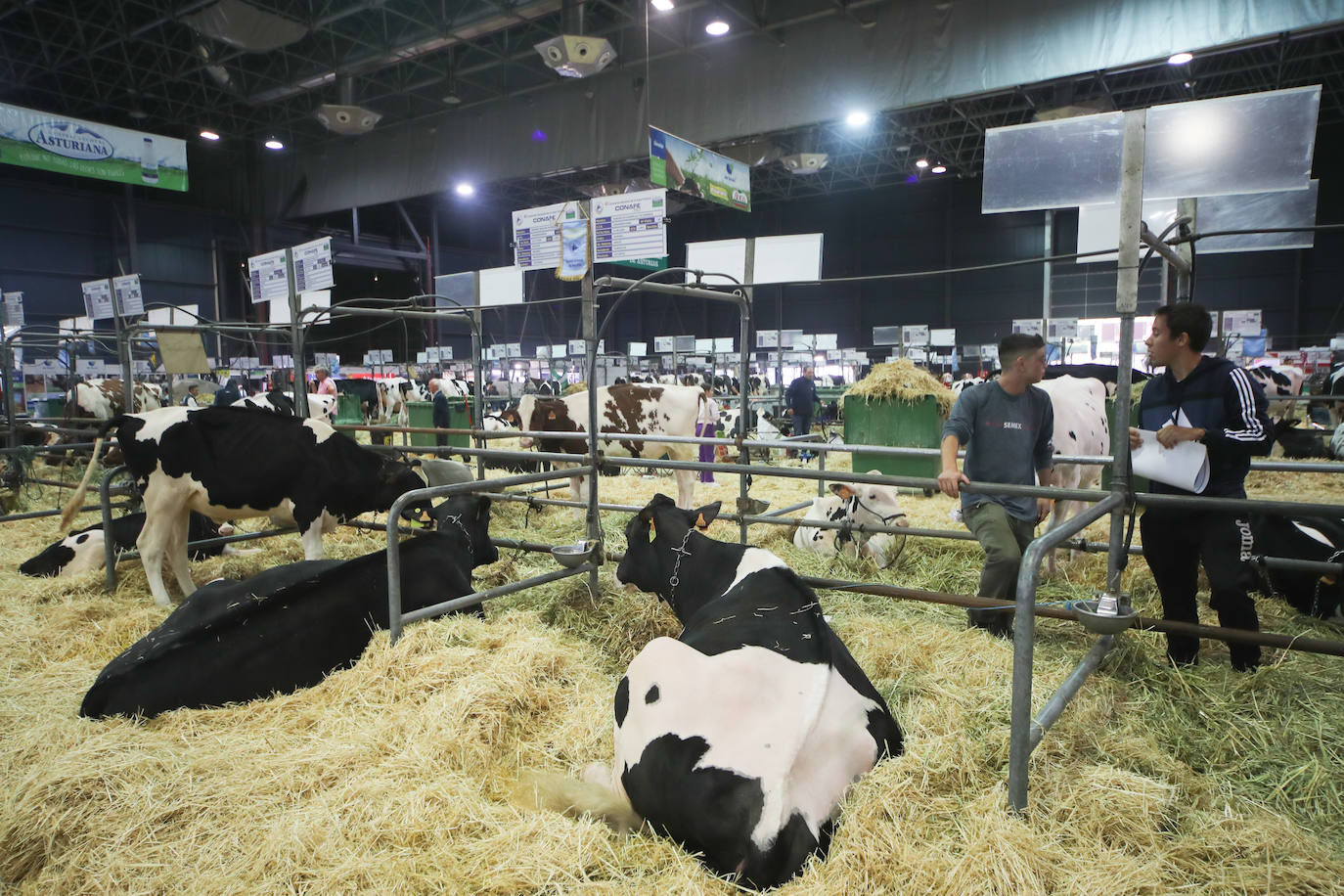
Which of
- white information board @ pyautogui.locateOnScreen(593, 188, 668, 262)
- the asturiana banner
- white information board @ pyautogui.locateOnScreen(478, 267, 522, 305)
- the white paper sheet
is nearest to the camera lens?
the white paper sheet

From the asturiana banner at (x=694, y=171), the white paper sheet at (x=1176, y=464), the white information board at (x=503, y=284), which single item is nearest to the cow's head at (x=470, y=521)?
the white paper sheet at (x=1176, y=464)

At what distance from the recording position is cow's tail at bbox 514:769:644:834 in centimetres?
236

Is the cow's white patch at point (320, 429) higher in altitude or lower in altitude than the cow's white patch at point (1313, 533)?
higher

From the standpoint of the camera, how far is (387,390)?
62.1 feet

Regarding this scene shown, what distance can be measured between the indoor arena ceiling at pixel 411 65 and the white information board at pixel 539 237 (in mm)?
5111

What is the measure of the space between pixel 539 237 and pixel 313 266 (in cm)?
240

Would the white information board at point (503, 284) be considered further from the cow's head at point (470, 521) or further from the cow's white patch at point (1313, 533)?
the cow's white patch at point (1313, 533)

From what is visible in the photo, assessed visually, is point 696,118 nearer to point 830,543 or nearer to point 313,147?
point 830,543

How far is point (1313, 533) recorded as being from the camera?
4441 millimetres

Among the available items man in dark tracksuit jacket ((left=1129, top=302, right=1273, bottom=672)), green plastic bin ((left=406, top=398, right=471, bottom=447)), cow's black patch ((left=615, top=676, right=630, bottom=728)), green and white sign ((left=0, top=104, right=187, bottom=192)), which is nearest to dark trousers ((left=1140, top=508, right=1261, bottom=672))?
man in dark tracksuit jacket ((left=1129, top=302, right=1273, bottom=672))

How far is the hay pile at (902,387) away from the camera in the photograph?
956 cm

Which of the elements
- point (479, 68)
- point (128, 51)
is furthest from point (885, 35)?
point (128, 51)

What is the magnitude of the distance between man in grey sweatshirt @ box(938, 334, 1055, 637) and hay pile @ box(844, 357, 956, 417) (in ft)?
18.6

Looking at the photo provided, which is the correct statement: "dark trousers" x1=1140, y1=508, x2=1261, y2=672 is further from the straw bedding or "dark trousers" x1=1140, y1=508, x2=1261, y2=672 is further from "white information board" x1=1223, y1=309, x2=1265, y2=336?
Answer: "white information board" x1=1223, y1=309, x2=1265, y2=336
